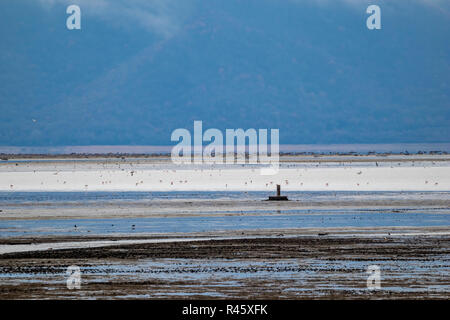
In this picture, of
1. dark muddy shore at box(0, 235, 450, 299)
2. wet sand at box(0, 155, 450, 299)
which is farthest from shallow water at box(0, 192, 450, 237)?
dark muddy shore at box(0, 235, 450, 299)

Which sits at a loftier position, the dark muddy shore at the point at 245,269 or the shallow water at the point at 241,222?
the shallow water at the point at 241,222

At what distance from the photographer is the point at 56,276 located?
66.6 ft

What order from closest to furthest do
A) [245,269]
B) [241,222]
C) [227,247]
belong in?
1. [245,269]
2. [227,247]
3. [241,222]

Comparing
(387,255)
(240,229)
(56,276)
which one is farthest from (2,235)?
(387,255)

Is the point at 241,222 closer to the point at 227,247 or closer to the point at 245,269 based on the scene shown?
the point at 227,247

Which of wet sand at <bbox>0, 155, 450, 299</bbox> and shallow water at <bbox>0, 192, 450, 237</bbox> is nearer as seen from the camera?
wet sand at <bbox>0, 155, 450, 299</bbox>

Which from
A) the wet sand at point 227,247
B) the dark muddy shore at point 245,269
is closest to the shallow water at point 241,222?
the wet sand at point 227,247

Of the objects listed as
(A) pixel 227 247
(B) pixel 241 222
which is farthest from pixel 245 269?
(B) pixel 241 222

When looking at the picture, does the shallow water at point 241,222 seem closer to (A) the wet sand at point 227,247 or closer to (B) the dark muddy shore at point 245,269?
(A) the wet sand at point 227,247

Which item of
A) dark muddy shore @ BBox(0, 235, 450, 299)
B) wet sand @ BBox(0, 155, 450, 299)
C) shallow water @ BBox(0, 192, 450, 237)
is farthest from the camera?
shallow water @ BBox(0, 192, 450, 237)

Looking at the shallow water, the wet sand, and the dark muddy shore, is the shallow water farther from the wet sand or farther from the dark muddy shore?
the dark muddy shore

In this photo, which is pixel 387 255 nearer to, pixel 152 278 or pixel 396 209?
pixel 152 278
